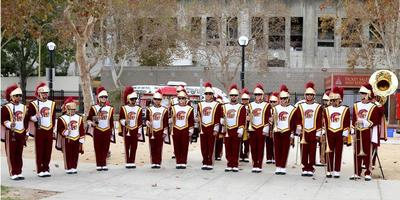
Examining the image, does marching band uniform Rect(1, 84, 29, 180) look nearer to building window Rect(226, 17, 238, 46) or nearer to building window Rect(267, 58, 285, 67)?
building window Rect(226, 17, 238, 46)

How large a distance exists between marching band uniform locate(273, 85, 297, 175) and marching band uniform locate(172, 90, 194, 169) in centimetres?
205

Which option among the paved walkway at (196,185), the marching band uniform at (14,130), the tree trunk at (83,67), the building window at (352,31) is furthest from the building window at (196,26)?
the marching band uniform at (14,130)

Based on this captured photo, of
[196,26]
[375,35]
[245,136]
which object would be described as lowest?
[245,136]

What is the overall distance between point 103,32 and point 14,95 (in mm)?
→ 27808

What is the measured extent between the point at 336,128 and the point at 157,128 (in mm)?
4189

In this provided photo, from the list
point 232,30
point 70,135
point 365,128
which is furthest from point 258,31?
point 70,135

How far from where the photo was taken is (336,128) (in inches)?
537

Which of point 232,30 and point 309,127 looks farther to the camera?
point 232,30

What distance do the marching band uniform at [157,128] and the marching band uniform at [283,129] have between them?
2.68m

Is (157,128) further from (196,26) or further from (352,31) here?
(196,26)

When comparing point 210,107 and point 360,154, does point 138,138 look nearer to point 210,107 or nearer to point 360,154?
point 210,107

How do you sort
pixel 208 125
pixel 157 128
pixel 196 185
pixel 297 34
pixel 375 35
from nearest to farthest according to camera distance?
1. pixel 196 185
2. pixel 208 125
3. pixel 157 128
4. pixel 375 35
5. pixel 297 34

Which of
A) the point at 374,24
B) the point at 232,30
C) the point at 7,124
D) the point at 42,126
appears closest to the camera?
the point at 7,124

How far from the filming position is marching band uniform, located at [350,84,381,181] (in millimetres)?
13483
